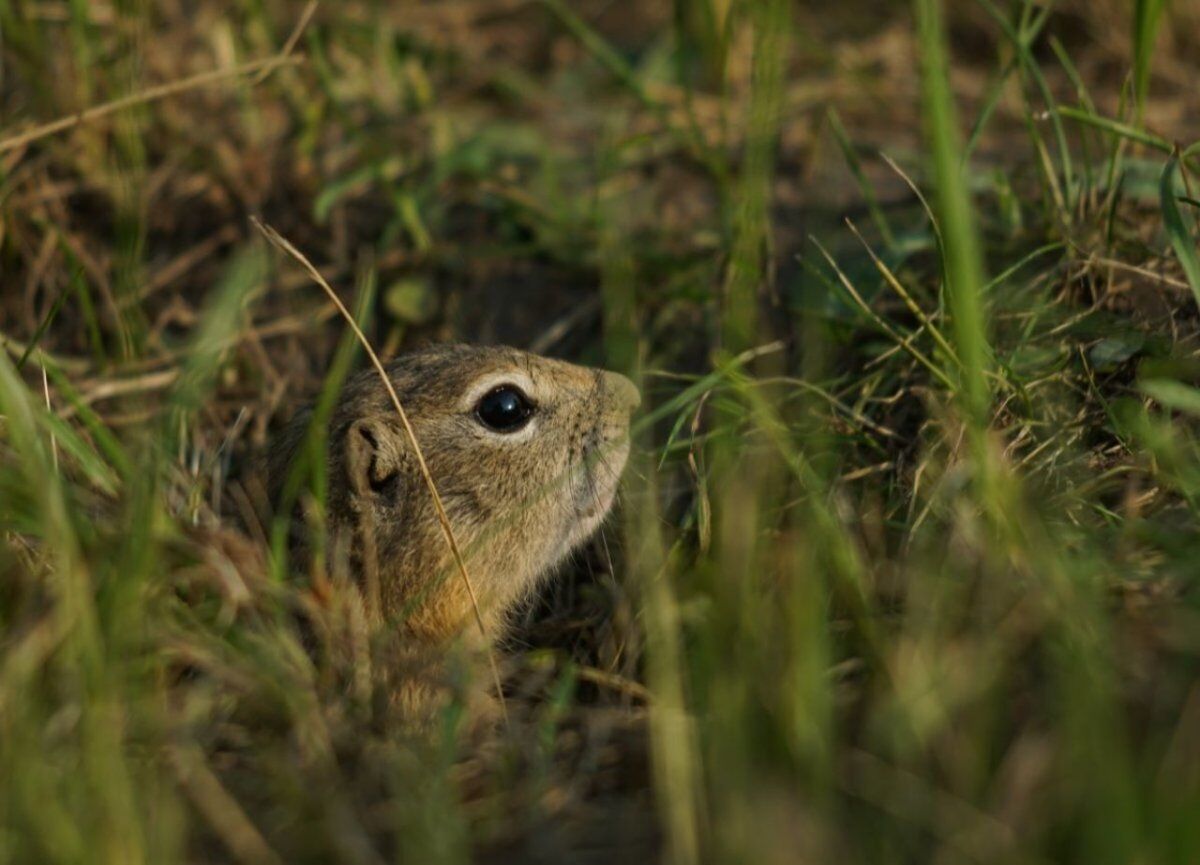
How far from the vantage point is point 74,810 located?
7.61 feet

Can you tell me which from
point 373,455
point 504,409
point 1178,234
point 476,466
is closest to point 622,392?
point 504,409

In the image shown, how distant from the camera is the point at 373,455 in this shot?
367cm

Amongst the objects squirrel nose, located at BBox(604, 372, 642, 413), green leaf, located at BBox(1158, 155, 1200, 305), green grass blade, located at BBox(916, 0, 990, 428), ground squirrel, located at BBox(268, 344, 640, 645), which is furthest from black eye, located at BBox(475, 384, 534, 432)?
green leaf, located at BBox(1158, 155, 1200, 305)

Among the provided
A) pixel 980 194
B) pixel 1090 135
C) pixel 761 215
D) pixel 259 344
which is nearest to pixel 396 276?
pixel 259 344

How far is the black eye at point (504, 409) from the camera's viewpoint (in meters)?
3.79

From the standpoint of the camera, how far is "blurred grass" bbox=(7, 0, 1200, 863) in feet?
7.86

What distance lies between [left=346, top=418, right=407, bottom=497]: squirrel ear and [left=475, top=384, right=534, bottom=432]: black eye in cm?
23

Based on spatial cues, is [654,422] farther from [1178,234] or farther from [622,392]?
[1178,234]

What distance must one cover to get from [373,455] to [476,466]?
271mm

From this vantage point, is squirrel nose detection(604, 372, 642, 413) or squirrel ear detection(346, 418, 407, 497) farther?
squirrel nose detection(604, 372, 642, 413)

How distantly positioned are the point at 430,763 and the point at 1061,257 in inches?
92.8

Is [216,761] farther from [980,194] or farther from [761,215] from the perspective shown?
[980,194]

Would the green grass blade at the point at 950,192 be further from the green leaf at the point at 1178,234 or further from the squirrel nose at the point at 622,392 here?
the squirrel nose at the point at 622,392

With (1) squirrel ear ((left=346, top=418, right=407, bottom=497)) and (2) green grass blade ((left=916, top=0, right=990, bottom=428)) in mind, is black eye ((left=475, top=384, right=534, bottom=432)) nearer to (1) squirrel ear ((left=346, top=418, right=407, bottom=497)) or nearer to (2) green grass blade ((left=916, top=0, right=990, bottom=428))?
A: (1) squirrel ear ((left=346, top=418, right=407, bottom=497))
